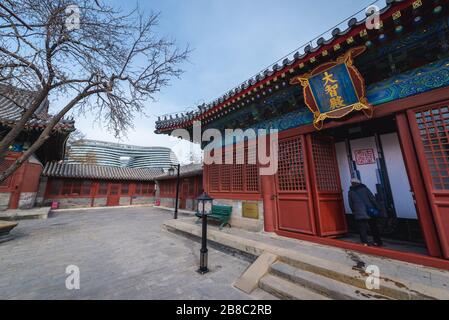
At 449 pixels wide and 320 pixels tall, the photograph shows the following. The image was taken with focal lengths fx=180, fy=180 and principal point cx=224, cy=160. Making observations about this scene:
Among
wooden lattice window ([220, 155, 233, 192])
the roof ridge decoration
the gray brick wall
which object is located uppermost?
the roof ridge decoration

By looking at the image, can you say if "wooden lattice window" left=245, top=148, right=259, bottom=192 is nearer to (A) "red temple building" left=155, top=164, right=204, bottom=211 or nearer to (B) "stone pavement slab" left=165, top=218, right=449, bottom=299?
(B) "stone pavement slab" left=165, top=218, right=449, bottom=299

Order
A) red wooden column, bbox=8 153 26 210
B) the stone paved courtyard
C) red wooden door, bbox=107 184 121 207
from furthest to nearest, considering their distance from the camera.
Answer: red wooden door, bbox=107 184 121 207 → red wooden column, bbox=8 153 26 210 → the stone paved courtyard

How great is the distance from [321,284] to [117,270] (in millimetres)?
3597

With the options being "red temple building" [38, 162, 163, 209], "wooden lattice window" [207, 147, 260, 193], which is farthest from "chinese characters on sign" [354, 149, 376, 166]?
"red temple building" [38, 162, 163, 209]

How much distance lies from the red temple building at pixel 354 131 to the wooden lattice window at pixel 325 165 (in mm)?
27

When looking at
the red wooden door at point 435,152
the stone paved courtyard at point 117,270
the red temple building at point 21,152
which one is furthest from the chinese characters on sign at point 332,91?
the red temple building at point 21,152

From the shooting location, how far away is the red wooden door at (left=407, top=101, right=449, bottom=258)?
273 centimetres

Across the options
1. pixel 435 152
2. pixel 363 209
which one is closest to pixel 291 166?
pixel 363 209

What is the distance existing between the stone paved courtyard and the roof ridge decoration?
406cm

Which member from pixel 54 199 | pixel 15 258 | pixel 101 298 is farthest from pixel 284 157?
pixel 54 199

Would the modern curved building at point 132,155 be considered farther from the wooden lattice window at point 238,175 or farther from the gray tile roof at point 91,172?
the wooden lattice window at point 238,175

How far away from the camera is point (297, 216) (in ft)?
14.8

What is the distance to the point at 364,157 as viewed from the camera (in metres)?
4.91
